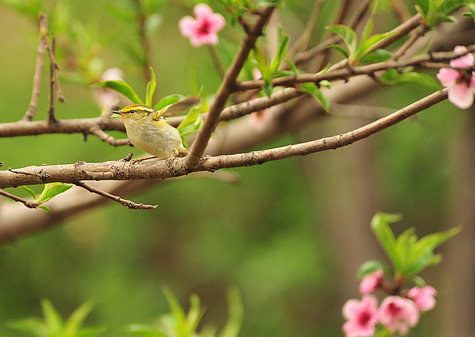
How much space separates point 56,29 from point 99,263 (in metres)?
3.27

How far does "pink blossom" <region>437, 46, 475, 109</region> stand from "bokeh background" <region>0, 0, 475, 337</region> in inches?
81.4

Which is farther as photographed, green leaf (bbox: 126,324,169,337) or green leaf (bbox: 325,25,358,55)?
green leaf (bbox: 126,324,169,337)

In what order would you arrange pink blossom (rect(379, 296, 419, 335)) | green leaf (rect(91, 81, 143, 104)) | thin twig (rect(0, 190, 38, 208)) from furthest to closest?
pink blossom (rect(379, 296, 419, 335))
green leaf (rect(91, 81, 143, 104))
thin twig (rect(0, 190, 38, 208))

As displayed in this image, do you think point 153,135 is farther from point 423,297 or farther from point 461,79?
point 423,297

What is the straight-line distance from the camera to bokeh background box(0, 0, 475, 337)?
350 centimetres

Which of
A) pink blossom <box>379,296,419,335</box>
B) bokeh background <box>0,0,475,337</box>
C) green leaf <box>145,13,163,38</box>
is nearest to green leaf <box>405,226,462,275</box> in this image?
pink blossom <box>379,296,419,335</box>

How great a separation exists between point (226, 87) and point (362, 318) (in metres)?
0.92

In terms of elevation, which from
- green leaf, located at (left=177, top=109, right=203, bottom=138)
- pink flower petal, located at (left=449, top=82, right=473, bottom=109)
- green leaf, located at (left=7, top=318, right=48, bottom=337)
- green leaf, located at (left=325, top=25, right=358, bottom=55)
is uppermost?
green leaf, located at (left=325, top=25, right=358, bottom=55)

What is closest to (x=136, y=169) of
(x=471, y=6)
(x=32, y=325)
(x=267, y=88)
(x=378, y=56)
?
(x=267, y=88)

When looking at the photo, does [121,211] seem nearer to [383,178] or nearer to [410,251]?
[383,178]

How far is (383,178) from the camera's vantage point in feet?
13.3

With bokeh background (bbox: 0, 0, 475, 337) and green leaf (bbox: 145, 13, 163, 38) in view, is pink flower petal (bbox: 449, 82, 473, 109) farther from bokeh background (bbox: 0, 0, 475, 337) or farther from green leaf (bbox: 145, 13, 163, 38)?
bokeh background (bbox: 0, 0, 475, 337)

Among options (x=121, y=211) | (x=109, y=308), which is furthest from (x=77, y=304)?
(x=121, y=211)

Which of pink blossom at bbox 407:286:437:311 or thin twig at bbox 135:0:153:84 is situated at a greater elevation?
thin twig at bbox 135:0:153:84
